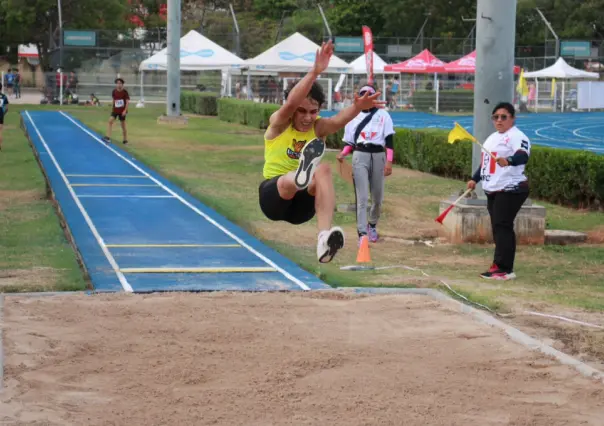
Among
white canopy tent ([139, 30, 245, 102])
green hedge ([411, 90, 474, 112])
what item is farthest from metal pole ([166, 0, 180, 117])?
Answer: green hedge ([411, 90, 474, 112])

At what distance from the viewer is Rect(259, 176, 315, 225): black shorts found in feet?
26.3

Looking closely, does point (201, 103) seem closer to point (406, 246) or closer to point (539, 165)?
point (539, 165)

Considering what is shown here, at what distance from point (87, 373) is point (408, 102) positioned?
51.1 m

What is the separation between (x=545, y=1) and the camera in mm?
78250

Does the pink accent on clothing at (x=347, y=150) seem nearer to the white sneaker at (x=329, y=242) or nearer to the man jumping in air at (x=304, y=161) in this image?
the man jumping in air at (x=304, y=161)

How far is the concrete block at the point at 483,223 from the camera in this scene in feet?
44.8

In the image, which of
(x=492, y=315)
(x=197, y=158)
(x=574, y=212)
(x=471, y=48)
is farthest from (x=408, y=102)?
(x=492, y=315)

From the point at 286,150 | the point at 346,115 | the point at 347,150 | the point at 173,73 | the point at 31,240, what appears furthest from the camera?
the point at 173,73

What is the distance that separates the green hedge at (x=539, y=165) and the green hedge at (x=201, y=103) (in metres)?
18.2

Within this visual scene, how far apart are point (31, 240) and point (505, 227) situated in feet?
19.7

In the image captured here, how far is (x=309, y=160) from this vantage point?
748 centimetres

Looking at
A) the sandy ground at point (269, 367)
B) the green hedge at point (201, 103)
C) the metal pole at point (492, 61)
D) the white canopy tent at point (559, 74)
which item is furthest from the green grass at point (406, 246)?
the white canopy tent at point (559, 74)

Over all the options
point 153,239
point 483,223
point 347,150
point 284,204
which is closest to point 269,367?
point 284,204

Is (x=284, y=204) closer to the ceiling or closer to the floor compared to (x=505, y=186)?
closer to the ceiling
